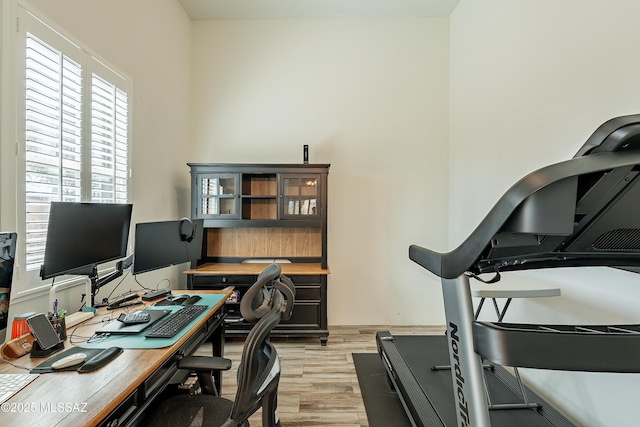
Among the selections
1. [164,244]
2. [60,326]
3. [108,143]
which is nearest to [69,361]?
[60,326]

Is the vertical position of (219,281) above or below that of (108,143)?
below

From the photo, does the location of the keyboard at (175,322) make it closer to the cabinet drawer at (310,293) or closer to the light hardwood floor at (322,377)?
the light hardwood floor at (322,377)

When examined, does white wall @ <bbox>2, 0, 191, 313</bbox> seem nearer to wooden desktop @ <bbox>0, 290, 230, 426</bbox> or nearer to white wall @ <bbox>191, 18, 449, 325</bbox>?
white wall @ <bbox>191, 18, 449, 325</bbox>

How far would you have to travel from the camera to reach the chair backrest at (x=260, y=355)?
101 centimetres

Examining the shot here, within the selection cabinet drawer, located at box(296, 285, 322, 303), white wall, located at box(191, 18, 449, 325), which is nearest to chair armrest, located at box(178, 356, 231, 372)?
cabinet drawer, located at box(296, 285, 322, 303)

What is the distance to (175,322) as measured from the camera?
5.13 feet

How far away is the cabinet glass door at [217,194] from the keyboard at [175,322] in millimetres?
1476

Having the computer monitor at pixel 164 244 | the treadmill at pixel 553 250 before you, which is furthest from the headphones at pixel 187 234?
the treadmill at pixel 553 250

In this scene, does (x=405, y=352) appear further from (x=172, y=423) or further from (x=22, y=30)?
(x=22, y=30)

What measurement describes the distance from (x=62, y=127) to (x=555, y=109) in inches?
125

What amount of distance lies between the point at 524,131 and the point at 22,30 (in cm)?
328

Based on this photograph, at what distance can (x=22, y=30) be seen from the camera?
1.53 m

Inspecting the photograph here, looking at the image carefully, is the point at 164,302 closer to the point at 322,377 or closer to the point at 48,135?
the point at 48,135

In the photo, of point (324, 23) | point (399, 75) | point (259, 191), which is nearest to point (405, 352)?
point (259, 191)
